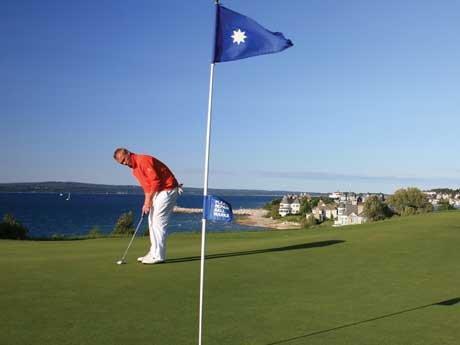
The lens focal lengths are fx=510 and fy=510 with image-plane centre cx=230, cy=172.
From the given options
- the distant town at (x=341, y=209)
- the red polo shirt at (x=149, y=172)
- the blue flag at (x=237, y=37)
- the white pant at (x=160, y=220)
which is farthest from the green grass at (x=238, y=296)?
the distant town at (x=341, y=209)

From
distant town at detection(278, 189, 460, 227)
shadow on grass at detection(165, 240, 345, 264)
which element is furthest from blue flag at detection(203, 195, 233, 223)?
distant town at detection(278, 189, 460, 227)

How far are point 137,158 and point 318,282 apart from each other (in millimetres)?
4647

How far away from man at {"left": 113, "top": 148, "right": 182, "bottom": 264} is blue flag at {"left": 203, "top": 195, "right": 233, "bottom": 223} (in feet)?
16.6

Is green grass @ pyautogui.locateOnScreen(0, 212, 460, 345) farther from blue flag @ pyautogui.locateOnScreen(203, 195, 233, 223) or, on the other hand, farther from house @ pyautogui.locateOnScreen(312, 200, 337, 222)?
house @ pyautogui.locateOnScreen(312, 200, 337, 222)

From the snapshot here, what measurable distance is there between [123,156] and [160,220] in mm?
1604

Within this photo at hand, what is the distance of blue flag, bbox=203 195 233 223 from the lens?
19.7 feet

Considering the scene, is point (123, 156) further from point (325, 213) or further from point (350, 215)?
point (325, 213)

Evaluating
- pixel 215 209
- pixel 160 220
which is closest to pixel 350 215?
pixel 160 220

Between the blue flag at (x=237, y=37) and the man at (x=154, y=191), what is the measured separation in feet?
16.3

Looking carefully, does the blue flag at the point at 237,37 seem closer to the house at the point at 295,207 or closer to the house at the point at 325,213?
the house at the point at 325,213

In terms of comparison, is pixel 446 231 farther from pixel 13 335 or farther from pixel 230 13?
pixel 13 335

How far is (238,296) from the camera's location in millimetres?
7836

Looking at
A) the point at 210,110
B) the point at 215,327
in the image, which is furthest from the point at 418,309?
the point at 210,110

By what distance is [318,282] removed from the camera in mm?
9242
